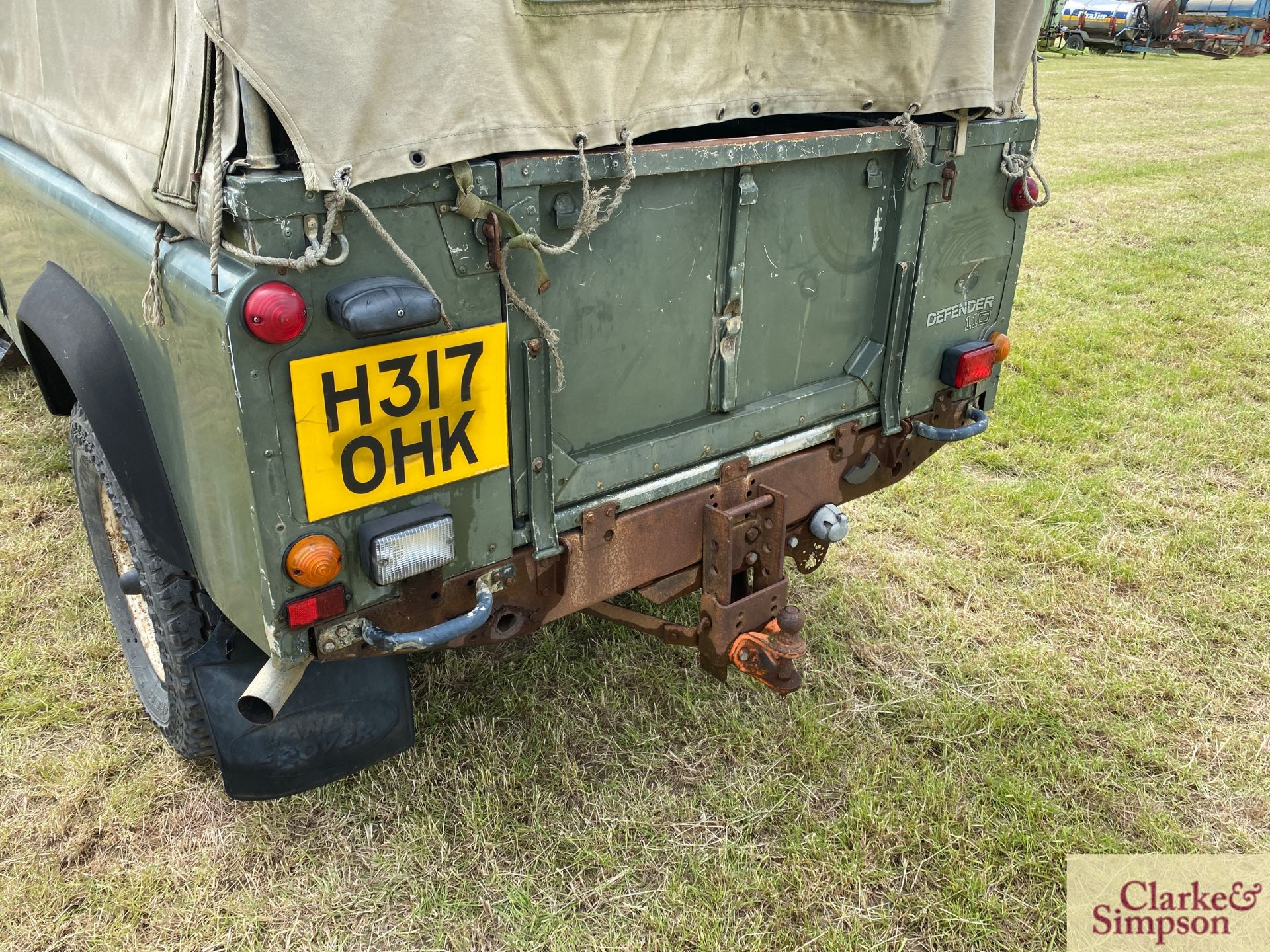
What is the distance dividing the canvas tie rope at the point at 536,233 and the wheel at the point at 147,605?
114 centimetres

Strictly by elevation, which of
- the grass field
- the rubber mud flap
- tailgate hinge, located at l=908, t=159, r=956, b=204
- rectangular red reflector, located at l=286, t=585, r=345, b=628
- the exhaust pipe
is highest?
tailgate hinge, located at l=908, t=159, r=956, b=204

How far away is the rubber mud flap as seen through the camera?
7.84 ft

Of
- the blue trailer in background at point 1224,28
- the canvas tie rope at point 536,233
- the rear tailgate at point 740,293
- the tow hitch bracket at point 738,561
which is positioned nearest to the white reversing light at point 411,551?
the rear tailgate at point 740,293

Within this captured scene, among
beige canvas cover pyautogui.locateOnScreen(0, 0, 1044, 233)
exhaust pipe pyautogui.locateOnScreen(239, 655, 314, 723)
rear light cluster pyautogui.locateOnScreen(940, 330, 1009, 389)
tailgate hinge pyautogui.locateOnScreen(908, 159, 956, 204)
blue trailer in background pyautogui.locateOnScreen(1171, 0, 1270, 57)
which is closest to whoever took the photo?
beige canvas cover pyautogui.locateOnScreen(0, 0, 1044, 233)

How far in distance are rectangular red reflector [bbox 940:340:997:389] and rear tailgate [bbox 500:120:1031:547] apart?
39 mm

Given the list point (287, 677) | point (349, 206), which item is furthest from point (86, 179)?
point (287, 677)

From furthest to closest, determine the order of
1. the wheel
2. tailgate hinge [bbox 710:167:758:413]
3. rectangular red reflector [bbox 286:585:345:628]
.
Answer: the wheel → tailgate hinge [bbox 710:167:758:413] → rectangular red reflector [bbox 286:585:345:628]

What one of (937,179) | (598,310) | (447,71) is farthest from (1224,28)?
(447,71)

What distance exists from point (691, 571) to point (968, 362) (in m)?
1.07

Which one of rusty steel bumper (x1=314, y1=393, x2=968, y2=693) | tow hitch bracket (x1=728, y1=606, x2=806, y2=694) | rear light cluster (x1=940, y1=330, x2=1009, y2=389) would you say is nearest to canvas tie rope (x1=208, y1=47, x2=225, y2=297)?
rusty steel bumper (x1=314, y1=393, x2=968, y2=693)

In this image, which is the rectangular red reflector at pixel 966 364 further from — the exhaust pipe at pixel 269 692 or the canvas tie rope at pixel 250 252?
the exhaust pipe at pixel 269 692

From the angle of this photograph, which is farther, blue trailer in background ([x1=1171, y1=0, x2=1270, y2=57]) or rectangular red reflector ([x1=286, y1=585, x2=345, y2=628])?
blue trailer in background ([x1=1171, y1=0, x2=1270, y2=57])

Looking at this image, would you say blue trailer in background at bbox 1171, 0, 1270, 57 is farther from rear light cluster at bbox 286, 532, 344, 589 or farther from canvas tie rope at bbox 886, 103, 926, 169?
rear light cluster at bbox 286, 532, 344, 589

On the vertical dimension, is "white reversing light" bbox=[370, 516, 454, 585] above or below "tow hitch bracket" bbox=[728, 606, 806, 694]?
above
